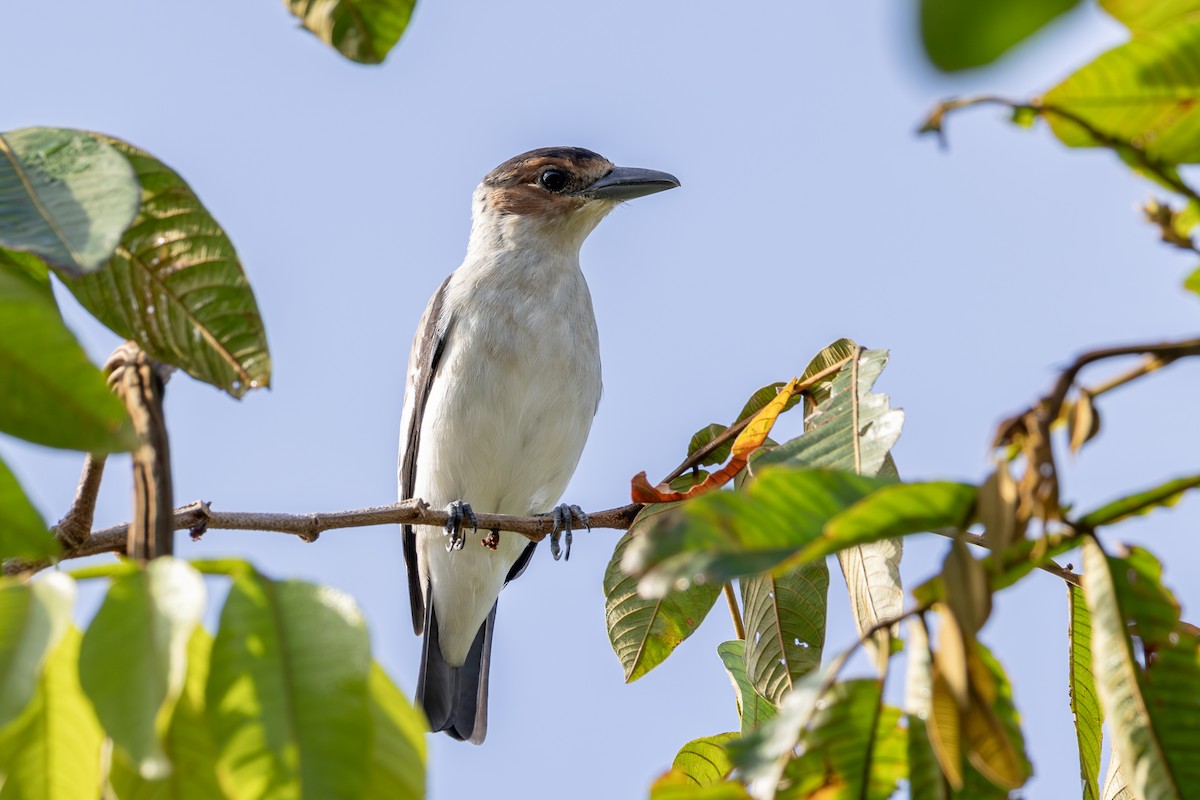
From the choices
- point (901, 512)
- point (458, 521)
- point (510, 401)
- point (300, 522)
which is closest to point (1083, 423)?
point (901, 512)

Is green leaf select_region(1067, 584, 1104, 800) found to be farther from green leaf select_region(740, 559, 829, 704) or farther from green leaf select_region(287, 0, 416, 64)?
green leaf select_region(287, 0, 416, 64)

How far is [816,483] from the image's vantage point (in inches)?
47.5

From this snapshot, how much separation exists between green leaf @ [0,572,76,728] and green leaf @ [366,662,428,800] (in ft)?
0.95

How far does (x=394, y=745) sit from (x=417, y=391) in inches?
189

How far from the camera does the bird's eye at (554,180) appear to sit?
6523mm

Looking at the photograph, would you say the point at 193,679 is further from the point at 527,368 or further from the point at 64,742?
the point at 527,368

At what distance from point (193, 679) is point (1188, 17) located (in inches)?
45.3

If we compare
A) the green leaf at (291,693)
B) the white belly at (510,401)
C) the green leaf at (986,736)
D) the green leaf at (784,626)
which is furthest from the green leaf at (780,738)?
the white belly at (510,401)

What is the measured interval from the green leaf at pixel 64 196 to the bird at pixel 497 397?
10.9 feet

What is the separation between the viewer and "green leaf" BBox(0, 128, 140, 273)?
1.42m

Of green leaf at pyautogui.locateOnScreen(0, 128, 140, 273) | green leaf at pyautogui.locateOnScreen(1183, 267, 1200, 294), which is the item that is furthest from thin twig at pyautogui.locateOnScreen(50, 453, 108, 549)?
green leaf at pyautogui.locateOnScreen(1183, 267, 1200, 294)

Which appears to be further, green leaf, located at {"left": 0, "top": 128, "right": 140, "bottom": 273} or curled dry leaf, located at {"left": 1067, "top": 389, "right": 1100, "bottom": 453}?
green leaf, located at {"left": 0, "top": 128, "right": 140, "bottom": 273}

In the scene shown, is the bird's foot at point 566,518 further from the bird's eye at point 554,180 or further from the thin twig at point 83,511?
the thin twig at point 83,511

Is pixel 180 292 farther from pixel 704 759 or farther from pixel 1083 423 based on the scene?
pixel 1083 423
